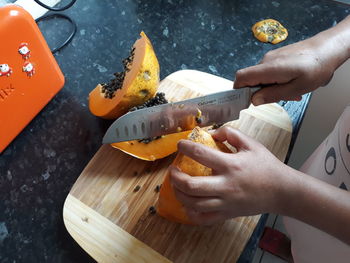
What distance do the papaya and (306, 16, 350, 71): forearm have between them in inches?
17.1

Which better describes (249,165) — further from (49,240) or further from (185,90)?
(49,240)

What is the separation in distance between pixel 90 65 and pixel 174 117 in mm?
474

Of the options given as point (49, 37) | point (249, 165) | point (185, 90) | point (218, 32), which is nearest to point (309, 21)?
point (218, 32)

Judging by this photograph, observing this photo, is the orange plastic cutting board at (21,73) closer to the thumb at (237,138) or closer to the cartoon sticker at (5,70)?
the cartoon sticker at (5,70)

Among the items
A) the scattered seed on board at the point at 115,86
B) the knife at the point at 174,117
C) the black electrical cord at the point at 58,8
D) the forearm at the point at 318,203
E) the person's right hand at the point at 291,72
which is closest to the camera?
the forearm at the point at 318,203

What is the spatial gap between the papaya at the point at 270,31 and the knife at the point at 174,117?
48 cm

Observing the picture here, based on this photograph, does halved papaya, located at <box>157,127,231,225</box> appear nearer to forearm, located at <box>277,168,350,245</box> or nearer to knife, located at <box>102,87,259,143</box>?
knife, located at <box>102,87,259,143</box>

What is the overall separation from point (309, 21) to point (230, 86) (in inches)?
19.2

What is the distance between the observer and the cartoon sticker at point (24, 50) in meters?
0.82

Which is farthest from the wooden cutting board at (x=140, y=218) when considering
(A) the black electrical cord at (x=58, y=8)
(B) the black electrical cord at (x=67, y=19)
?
(A) the black electrical cord at (x=58, y=8)

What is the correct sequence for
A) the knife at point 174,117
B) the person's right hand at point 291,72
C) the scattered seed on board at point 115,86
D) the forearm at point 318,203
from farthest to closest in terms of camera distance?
the scattered seed on board at point 115,86
the knife at point 174,117
the person's right hand at point 291,72
the forearm at point 318,203

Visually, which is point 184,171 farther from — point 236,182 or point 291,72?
point 291,72

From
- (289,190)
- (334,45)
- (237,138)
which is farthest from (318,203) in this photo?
(334,45)

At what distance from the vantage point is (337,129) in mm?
725
